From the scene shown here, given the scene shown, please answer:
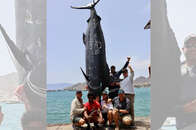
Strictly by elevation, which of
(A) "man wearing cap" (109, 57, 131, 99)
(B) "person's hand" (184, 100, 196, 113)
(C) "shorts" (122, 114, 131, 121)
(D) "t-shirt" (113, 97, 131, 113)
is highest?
(A) "man wearing cap" (109, 57, 131, 99)

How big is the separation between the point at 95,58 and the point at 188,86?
65.6 inches

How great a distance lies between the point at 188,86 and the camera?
171 inches

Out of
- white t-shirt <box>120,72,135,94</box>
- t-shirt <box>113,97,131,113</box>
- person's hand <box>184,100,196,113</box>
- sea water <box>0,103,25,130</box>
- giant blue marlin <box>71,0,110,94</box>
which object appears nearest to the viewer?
t-shirt <box>113,97,131,113</box>

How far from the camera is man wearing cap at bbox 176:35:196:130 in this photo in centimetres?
430

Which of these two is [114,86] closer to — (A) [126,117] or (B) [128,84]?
(B) [128,84]

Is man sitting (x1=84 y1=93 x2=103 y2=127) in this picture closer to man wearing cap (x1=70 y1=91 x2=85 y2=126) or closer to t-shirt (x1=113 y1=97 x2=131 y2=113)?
man wearing cap (x1=70 y1=91 x2=85 y2=126)

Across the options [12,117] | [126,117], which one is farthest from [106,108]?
[12,117]

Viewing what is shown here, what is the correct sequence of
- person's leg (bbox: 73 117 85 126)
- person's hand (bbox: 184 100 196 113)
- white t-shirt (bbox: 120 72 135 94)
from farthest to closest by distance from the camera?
white t-shirt (bbox: 120 72 135 94)
person's hand (bbox: 184 100 196 113)
person's leg (bbox: 73 117 85 126)

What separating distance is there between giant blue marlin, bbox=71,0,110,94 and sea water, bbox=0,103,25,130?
4.82 feet

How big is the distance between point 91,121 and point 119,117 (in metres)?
0.45

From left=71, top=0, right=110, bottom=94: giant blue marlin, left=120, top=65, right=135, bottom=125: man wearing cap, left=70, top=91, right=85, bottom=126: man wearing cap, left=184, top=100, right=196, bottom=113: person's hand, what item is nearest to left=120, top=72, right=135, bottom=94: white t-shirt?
left=120, top=65, right=135, bottom=125: man wearing cap

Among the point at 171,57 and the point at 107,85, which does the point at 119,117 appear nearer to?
the point at 107,85

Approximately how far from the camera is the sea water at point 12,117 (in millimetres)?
4922

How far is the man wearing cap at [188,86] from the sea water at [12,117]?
9.47 ft
